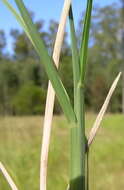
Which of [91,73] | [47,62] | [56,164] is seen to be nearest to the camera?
[47,62]

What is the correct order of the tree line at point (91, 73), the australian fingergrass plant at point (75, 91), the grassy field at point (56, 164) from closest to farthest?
the australian fingergrass plant at point (75, 91) → the grassy field at point (56, 164) → the tree line at point (91, 73)

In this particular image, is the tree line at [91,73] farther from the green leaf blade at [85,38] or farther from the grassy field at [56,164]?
the green leaf blade at [85,38]

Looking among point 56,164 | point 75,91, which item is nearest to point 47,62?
point 75,91

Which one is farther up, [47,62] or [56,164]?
[47,62]

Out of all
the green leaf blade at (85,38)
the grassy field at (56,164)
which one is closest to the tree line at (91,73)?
the grassy field at (56,164)

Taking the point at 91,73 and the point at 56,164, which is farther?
the point at 91,73

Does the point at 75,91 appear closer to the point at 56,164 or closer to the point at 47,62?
the point at 47,62

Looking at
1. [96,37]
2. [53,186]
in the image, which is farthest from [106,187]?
[96,37]

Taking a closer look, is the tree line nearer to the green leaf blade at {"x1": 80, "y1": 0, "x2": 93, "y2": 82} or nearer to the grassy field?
the grassy field

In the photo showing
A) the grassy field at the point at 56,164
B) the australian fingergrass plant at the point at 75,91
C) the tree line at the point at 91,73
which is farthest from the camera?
the tree line at the point at 91,73

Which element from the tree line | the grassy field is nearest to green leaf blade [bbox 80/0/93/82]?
the grassy field

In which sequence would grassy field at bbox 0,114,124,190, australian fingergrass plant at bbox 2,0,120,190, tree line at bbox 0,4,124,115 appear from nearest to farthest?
australian fingergrass plant at bbox 2,0,120,190 → grassy field at bbox 0,114,124,190 → tree line at bbox 0,4,124,115
